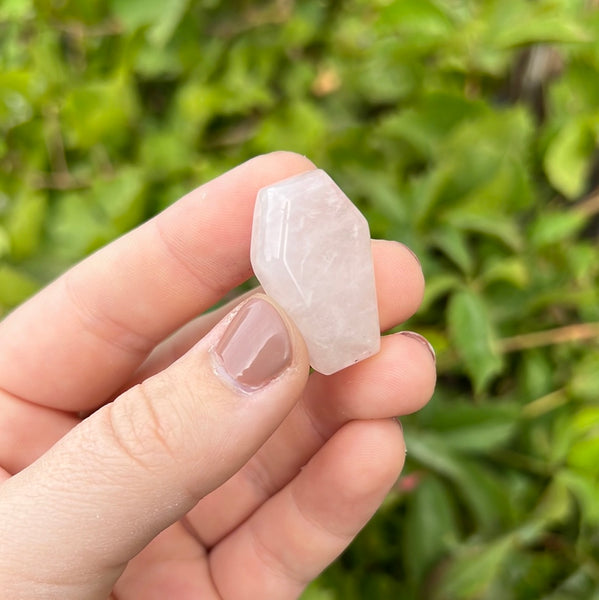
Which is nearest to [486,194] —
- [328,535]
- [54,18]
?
[328,535]

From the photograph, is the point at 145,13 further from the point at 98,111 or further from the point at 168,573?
the point at 168,573

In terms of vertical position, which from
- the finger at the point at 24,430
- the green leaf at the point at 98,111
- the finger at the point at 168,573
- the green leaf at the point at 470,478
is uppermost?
the green leaf at the point at 98,111

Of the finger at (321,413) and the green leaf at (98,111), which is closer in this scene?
the finger at (321,413)

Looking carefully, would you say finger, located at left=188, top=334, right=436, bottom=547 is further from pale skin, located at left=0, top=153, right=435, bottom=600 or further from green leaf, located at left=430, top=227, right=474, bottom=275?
green leaf, located at left=430, top=227, right=474, bottom=275

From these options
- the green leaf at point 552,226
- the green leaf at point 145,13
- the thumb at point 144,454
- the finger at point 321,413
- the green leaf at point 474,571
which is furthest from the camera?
the green leaf at point 145,13

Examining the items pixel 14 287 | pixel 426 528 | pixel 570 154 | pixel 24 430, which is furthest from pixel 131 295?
pixel 570 154

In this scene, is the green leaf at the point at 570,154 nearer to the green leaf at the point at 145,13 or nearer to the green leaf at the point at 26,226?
the green leaf at the point at 145,13

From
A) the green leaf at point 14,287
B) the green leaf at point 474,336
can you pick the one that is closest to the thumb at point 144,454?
the green leaf at point 474,336

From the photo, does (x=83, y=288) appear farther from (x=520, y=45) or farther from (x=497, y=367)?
(x=520, y=45)
